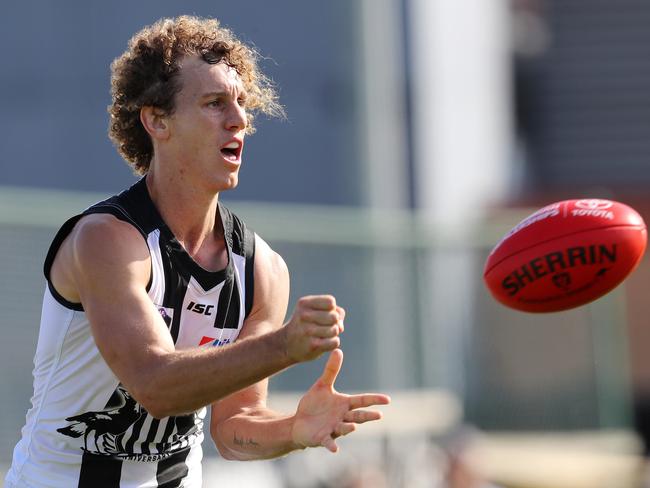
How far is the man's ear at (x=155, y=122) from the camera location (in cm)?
427

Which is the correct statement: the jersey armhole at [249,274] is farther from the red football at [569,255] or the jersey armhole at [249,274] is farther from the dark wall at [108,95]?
the dark wall at [108,95]

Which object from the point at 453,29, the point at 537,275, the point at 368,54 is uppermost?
the point at 453,29

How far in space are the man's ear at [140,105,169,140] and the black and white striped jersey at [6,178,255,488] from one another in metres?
0.18

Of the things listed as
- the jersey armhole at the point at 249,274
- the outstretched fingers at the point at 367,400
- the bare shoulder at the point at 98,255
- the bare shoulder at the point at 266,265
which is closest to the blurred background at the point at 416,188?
the bare shoulder at the point at 266,265

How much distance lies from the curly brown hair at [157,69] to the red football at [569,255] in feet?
3.99

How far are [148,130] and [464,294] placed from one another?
21.3 feet

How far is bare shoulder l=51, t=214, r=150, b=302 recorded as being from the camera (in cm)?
377

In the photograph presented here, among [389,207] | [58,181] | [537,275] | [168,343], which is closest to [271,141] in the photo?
[389,207]

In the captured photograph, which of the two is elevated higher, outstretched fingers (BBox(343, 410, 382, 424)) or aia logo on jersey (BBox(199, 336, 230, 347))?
aia logo on jersey (BBox(199, 336, 230, 347))

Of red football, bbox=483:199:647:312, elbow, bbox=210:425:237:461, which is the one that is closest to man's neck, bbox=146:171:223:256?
elbow, bbox=210:425:237:461

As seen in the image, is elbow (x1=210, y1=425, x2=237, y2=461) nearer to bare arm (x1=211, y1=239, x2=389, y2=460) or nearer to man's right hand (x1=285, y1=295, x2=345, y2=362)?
bare arm (x1=211, y1=239, x2=389, y2=460)

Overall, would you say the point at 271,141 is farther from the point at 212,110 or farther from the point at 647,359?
the point at 212,110

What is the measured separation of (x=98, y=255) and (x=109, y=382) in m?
0.50

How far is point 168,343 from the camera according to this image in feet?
12.0
